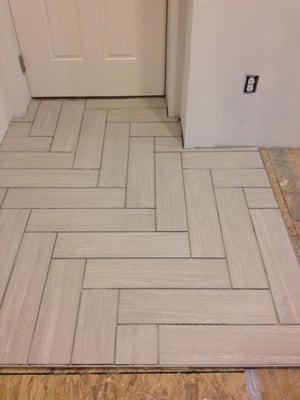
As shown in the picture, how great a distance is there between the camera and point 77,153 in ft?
6.31

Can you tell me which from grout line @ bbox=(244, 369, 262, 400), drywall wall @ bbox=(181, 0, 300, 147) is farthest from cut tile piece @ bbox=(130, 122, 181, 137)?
grout line @ bbox=(244, 369, 262, 400)

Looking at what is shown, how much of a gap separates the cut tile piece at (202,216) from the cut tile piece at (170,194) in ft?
0.11

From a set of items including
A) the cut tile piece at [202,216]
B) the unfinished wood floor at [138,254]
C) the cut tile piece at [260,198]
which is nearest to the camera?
the unfinished wood floor at [138,254]

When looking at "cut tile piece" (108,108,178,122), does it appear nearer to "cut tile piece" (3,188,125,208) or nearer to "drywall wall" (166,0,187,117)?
"drywall wall" (166,0,187,117)

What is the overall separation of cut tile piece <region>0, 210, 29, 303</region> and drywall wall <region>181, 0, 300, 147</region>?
0.91 m

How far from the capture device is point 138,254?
4.85 feet

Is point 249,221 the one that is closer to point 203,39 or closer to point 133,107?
point 203,39

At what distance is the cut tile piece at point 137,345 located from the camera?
47.0 inches

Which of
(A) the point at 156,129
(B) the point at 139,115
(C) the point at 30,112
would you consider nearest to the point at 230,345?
(A) the point at 156,129

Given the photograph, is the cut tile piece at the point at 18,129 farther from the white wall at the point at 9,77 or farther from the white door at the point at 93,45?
the white door at the point at 93,45

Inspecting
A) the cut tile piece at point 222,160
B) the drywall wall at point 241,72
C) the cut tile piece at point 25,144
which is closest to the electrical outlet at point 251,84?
the drywall wall at point 241,72

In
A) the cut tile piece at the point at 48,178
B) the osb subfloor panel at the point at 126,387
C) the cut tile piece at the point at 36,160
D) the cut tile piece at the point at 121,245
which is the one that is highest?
the cut tile piece at the point at 36,160

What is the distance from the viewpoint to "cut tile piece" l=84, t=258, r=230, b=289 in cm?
138

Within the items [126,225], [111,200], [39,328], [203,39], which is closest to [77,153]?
[111,200]
